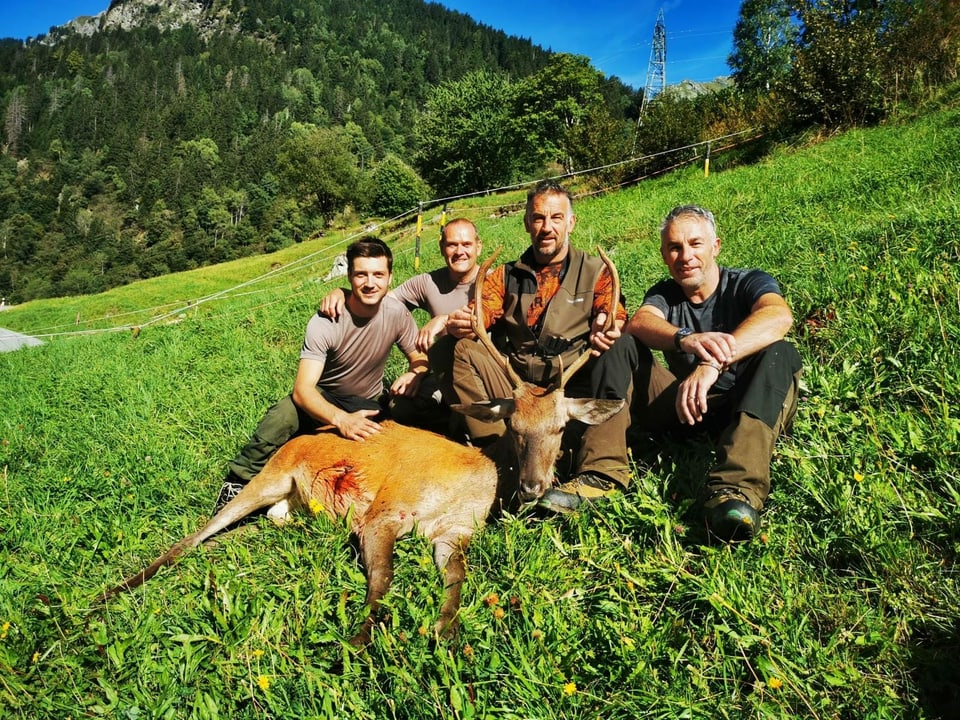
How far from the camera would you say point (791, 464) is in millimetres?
3150

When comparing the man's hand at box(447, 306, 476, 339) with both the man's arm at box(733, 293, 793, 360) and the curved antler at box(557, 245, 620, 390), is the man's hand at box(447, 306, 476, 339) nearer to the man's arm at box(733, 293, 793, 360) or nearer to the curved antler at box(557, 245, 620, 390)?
the curved antler at box(557, 245, 620, 390)

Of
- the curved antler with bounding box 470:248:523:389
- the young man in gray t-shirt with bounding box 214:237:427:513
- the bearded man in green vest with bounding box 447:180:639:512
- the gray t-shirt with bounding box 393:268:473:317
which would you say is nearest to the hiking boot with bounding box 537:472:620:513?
the bearded man in green vest with bounding box 447:180:639:512

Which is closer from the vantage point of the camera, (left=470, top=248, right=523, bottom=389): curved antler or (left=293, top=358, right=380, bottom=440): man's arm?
(left=470, top=248, right=523, bottom=389): curved antler

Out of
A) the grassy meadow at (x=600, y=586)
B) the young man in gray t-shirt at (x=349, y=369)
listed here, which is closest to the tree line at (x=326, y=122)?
the grassy meadow at (x=600, y=586)

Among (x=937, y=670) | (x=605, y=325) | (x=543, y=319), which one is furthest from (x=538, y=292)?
(x=937, y=670)

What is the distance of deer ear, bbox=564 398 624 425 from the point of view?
348cm

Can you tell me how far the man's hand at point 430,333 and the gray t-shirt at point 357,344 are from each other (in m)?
0.21

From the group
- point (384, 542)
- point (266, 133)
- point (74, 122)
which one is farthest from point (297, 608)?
point (74, 122)

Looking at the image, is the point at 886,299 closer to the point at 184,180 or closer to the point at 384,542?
the point at 384,542

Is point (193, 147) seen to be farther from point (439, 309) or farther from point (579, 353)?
point (579, 353)

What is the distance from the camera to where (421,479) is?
3803 mm

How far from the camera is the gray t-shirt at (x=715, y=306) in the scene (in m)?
3.52

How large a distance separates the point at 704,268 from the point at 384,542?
8.24ft

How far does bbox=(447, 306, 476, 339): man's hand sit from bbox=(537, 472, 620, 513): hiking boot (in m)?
1.26
